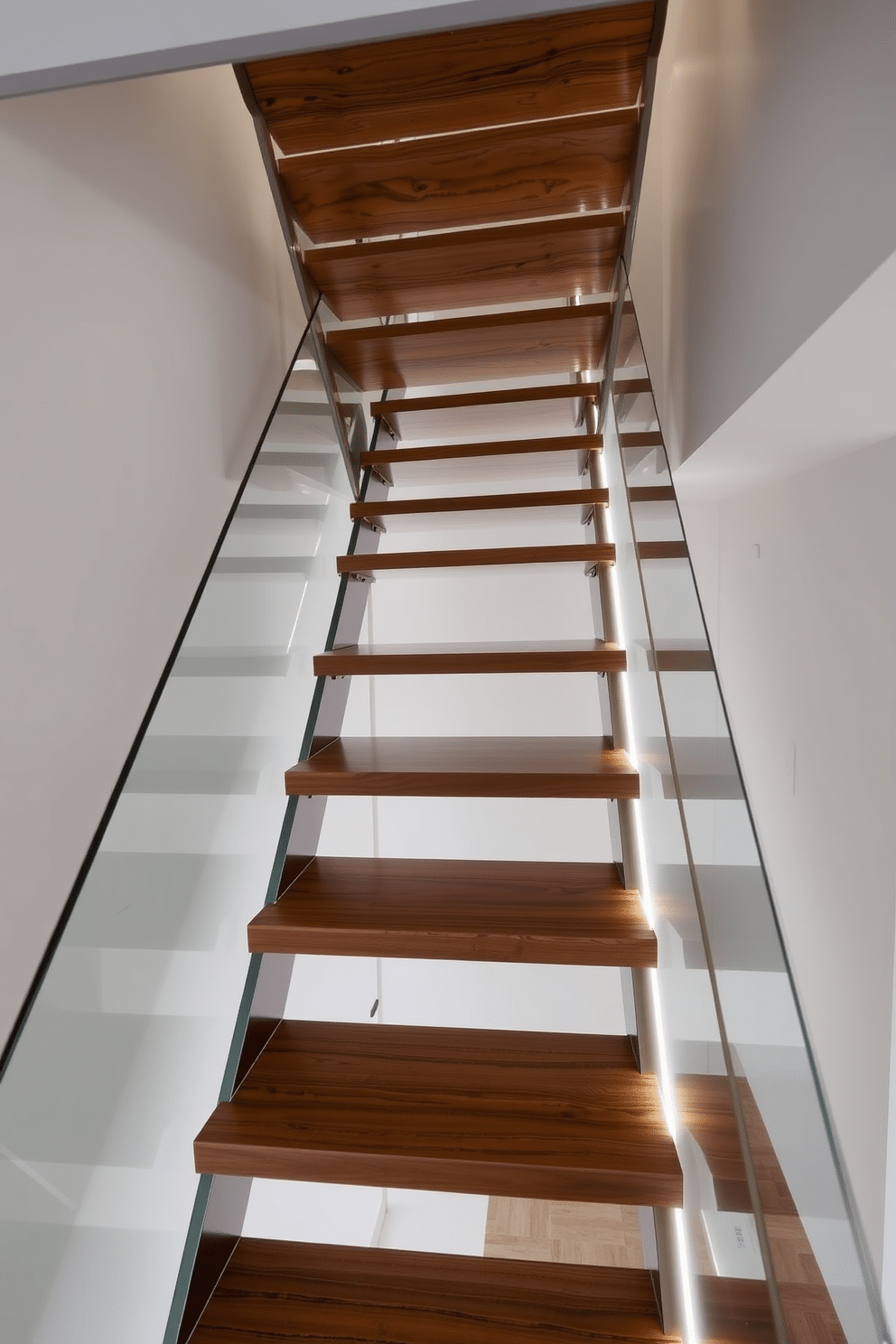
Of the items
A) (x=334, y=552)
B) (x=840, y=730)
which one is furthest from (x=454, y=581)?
(x=840, y=730)

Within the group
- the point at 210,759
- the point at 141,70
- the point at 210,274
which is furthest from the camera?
the point at 210,274

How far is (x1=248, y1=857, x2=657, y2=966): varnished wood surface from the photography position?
1.72 meters

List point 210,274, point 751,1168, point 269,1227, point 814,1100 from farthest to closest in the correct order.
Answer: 1. point 269,1227
2. point 210,274
3. point 751,1168
4. point 814,1100

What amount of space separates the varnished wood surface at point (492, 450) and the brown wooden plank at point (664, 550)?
1.02 meters

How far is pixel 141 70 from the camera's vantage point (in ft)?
3.85

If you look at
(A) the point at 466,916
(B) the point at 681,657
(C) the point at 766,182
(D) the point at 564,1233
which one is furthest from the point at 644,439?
(D) the point at 564,1233

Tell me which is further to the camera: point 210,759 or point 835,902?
point 835,902

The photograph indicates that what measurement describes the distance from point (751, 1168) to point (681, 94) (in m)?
3.87

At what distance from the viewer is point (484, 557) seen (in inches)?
101

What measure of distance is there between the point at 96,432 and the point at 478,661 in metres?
1.09

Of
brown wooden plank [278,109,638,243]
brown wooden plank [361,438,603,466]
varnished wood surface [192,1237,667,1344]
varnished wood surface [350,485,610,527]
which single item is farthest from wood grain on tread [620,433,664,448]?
varnished wood surface [192,1237,667,1344]

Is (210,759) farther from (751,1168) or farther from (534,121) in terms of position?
(534,121)

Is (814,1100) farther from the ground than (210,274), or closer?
closer

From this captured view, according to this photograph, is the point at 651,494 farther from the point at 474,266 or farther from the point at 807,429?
the point at 474,266
